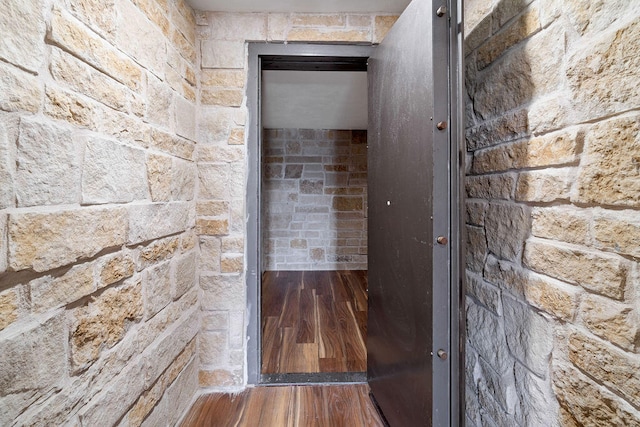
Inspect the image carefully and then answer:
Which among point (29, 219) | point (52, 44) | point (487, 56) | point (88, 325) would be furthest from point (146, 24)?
point (487, 56)

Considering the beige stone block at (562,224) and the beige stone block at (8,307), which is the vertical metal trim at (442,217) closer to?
the beige stone block at (562,224)

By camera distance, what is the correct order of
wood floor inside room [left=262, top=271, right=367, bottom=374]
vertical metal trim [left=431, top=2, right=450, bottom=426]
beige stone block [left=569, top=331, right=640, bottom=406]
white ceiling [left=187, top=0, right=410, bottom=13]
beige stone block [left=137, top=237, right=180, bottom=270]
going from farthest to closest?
wood floor inside room [left=262, top=271, right=367, bottom=374] → white ceiling [left=187, top=0, right=410, bottom=13] → beige stone block [left=137, top=237, right=180, bottom=270] → vertical metal trim [left=431, top=2, right=450, bottom=426] → beige stone block [left=569, top=331, right=640, bottom=406]

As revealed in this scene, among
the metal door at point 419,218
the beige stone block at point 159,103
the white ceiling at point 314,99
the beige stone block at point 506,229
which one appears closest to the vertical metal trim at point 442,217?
the metal door at point 419,218

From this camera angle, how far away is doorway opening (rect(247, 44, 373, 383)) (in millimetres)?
1594

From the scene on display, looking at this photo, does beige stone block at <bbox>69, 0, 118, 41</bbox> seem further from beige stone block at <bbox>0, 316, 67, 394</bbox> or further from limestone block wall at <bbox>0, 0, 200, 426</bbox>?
beige stone block at <bbox>0, 316, 67, 394</bbox>

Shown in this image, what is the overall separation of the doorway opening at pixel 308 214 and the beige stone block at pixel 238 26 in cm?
8

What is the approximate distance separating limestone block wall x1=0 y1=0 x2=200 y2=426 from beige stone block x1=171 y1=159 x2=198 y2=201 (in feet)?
0.08

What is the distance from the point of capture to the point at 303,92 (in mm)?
2566

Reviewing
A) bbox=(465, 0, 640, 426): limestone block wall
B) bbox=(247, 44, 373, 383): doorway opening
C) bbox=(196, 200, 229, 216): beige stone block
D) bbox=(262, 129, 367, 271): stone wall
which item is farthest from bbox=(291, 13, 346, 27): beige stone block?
bbox=(262, 129, 367, 271): stone wall

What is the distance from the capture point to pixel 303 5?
1.47 meters

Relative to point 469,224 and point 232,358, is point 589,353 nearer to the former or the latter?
point 469,224

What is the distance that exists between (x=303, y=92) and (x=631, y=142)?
7.74 feet

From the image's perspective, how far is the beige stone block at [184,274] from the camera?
1275 mm

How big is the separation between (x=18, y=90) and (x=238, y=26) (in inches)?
48.3
